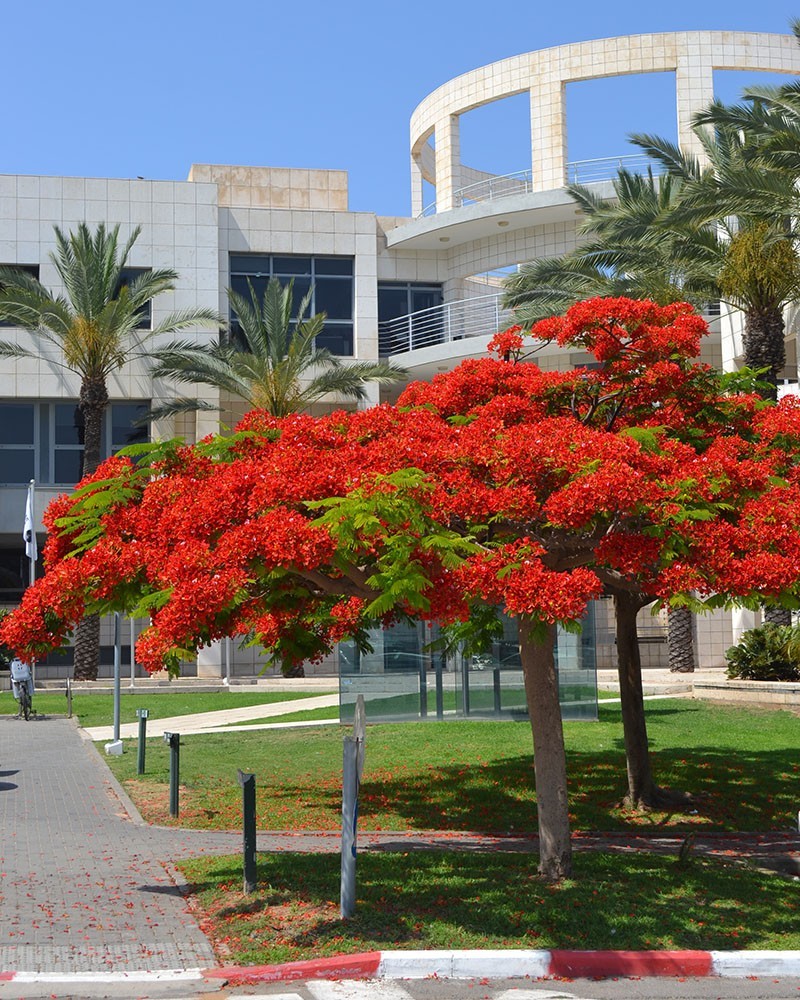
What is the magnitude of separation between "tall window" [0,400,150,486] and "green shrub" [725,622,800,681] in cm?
2019

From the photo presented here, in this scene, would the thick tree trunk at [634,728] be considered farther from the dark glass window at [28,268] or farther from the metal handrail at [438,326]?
the dark glass window at [28,268]

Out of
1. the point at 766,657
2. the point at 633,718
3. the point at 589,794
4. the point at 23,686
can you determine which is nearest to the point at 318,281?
the point at 23,686

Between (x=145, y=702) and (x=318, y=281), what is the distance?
1658cm

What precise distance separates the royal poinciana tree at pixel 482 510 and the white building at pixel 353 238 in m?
22.7

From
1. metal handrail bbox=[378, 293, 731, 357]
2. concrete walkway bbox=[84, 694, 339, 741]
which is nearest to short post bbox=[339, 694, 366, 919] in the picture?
concrete walkway bbox=[84, 694, 339, 741]

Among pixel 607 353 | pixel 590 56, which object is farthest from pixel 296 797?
pixel 590 56

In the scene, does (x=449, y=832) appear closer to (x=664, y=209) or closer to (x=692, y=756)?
(x=692, y=756)

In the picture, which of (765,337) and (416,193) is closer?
(765,337)

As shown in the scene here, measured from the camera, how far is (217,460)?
37.8ft

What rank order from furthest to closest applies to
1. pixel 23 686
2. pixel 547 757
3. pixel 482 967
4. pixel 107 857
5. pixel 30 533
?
pixel 30 533 < pixel 23 686 < pixel 107 857 < pixel 547 757 < pixel 482 967

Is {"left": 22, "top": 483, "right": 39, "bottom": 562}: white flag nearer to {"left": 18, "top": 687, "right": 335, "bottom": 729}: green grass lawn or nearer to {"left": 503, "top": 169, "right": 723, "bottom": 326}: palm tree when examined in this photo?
{"left": 18, "top": 687, "right": 335, "bottom": 729}: green grass lawn

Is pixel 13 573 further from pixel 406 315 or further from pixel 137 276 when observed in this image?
pixel 406 315

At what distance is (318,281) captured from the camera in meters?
40.1

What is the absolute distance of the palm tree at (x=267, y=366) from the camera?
3272 cm
